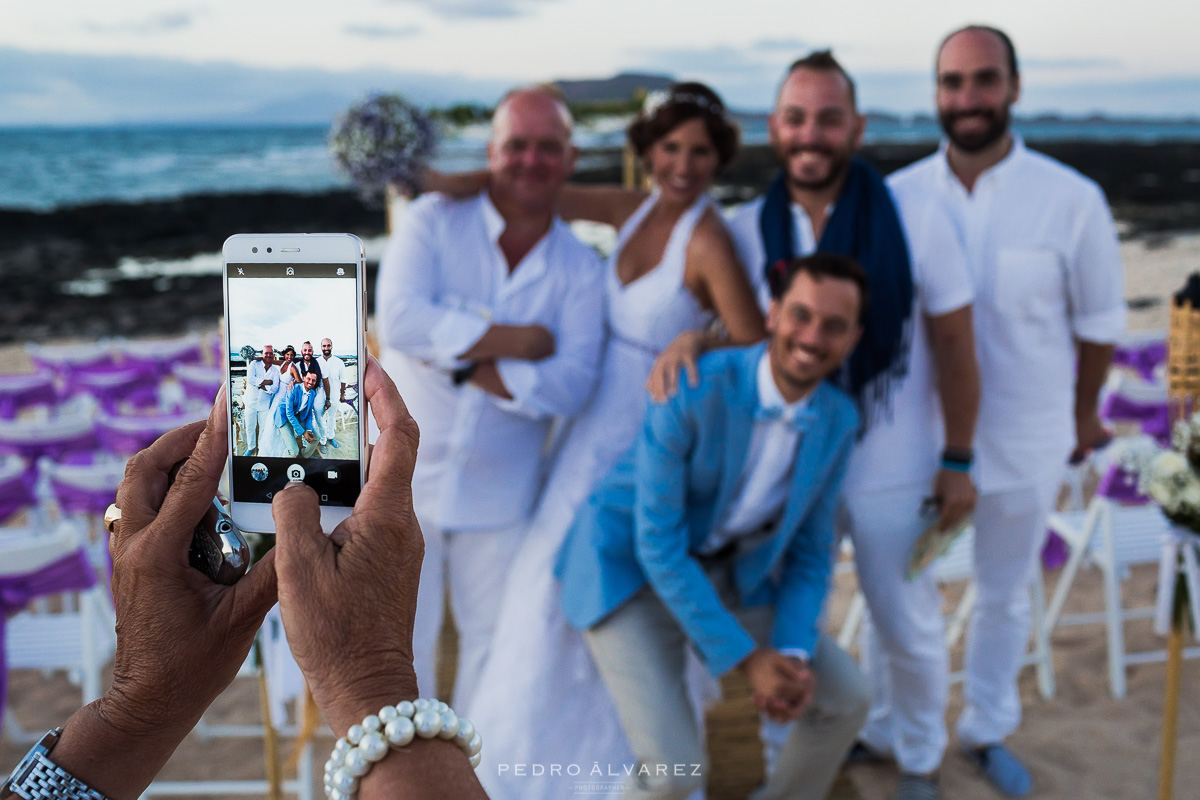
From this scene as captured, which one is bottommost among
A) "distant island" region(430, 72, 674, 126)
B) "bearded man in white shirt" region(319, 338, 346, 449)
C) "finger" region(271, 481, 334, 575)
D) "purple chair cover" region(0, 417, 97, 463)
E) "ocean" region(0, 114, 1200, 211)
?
"purple chair cover" region(0, 417, 97, 463)

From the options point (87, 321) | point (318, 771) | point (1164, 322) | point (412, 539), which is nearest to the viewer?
point (412, 539)

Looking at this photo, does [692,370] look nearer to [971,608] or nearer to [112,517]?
[112,517]

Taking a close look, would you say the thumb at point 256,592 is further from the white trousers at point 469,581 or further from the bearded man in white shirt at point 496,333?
the white trousers at point 469,581

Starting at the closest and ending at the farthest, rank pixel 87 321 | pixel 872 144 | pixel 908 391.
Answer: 1. pixel 908 391
2. pixel 87 321
3. pixel 872 144

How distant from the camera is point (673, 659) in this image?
2443 millimetres

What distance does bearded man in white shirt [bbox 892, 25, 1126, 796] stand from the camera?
291 cm

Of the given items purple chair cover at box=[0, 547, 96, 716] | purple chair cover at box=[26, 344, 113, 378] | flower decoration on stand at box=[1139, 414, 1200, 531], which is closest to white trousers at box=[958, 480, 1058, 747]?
flower decoration on stand at box=[1139, 414, 1200, 531]

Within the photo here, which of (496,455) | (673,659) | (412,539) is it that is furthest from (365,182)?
(412,539)

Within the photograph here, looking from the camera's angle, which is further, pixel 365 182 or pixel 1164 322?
pixel 1164 322

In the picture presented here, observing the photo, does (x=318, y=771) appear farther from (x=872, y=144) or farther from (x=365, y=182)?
(x=872, y=144)

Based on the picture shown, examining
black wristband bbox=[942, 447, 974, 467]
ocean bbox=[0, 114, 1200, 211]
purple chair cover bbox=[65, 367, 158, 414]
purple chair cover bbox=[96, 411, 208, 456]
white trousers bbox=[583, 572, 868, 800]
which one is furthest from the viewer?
ocean bbox=[0, 114, 1200, 211]

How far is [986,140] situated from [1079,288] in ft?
2.01

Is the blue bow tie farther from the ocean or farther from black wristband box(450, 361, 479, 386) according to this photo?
the ocean

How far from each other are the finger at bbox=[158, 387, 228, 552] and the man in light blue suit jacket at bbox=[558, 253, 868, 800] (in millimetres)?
1546
